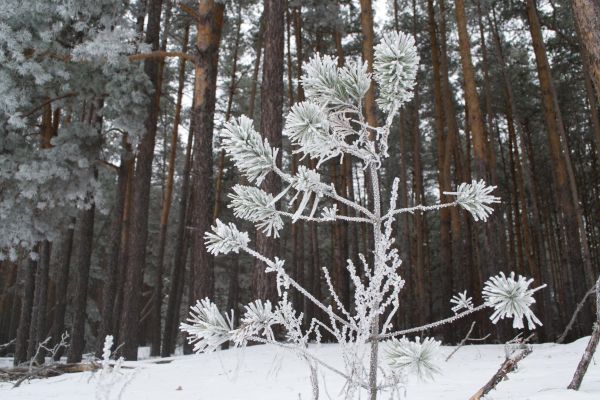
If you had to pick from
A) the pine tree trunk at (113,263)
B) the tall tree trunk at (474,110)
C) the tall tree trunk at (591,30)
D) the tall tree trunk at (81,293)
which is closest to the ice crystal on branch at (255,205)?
the tall tree trunk at (591,30)

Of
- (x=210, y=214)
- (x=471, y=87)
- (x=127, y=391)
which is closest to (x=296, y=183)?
(x=127, y=391)

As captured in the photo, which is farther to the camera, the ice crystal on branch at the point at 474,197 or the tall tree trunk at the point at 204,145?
the tall tree trunk at the point at 204,145

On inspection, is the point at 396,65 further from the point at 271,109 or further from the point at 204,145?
the point at 204,145

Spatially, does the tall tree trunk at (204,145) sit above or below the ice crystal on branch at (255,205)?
above

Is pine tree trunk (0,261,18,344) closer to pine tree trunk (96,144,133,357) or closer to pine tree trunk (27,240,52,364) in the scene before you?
pine tree trunk (27,240,52,364)

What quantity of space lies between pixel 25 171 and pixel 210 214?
10.7 ft

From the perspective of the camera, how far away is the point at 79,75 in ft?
29.6

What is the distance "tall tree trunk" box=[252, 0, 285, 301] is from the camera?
7297 mm

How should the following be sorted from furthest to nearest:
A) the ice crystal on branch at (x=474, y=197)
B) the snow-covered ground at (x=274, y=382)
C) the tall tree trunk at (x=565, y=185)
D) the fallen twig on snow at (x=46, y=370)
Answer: the tall tree trunk at (x=565, y=185) < the fallen twig on snow at (x=46, y=370) < the snow-covered ground at (x=274, y=382) < the ice crystal on branch at (x=474, y=197)

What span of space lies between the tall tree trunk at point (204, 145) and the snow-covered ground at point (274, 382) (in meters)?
1.61

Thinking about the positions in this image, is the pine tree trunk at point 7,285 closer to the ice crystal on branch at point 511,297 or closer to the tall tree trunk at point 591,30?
the tall tree trunk at point 591,30

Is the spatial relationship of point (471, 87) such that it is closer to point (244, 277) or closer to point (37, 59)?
point (37, 59)

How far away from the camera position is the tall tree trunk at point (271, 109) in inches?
287

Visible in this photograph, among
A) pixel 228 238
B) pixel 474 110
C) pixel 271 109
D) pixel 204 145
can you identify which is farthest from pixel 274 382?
pixel 474 110
